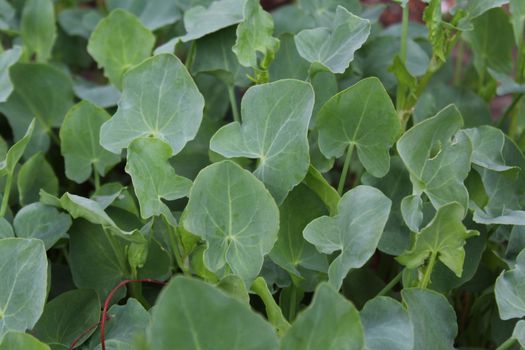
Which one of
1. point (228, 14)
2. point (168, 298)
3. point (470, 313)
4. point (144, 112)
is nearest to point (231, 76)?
point (228, 14)

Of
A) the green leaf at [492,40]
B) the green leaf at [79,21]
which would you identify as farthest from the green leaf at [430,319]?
the green leaf at [79,21]

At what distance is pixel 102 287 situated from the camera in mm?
802

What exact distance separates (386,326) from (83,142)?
43 cm

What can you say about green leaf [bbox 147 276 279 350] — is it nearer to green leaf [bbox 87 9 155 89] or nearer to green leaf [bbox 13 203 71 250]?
green leaf [bbox 13 203 71 250]

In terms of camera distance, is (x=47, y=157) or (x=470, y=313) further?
(x=47, y=157)

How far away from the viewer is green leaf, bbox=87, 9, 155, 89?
98 cm

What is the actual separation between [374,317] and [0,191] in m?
0.47

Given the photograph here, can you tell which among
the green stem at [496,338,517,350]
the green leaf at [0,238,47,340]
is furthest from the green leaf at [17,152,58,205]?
the green stem at [496,338,517,350]

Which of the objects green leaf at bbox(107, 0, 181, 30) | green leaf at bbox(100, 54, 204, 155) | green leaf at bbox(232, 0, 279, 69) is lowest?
green leaf at bbox(107, 0, 181, 30)

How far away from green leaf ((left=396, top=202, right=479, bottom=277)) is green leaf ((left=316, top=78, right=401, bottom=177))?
117 millimetres

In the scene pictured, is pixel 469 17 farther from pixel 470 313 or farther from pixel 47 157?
pixel 47 157

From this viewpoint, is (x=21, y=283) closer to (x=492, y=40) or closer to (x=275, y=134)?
(x=275, y=134)

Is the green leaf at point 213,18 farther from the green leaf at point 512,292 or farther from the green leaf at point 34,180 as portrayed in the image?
the green leaf at point 512,292

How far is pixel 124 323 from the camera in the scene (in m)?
0.71
